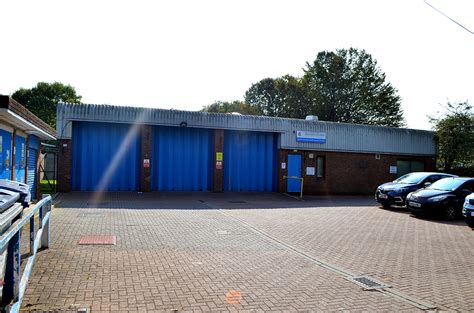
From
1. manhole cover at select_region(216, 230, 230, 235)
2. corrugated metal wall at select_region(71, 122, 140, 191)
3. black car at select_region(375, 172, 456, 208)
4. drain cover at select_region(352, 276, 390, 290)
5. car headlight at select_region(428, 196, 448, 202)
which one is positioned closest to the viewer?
drain cover at select_region(352, 276, 390, 290)

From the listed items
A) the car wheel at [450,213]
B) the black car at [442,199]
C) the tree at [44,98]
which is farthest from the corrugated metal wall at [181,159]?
the tree at [44,98]

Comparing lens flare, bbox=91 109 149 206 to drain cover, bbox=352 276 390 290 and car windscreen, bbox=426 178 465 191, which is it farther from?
drain cover, bbox=352 276 390 290

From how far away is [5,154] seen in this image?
11.9 meters

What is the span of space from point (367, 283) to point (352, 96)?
45017mm

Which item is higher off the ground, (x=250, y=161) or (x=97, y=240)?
(x=250, y=161)

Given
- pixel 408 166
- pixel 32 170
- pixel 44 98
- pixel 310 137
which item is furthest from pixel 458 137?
pixel 44 98

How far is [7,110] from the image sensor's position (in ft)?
28.4

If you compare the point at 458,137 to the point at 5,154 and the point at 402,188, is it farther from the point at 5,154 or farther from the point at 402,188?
the point at 5,154

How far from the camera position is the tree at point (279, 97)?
50.5 metres

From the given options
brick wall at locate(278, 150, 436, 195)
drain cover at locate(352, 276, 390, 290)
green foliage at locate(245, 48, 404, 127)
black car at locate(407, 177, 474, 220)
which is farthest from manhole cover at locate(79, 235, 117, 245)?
green foliage at locate(245, 48, 404, 127)

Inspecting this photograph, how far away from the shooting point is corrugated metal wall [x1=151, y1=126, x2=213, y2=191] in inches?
839

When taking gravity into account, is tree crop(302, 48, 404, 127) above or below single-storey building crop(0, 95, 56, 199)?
above

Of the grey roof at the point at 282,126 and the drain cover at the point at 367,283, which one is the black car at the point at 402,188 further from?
the drain cover at the point at 367,283

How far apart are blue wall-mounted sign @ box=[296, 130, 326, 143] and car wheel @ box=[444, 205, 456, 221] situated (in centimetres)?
1025
